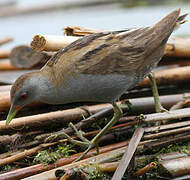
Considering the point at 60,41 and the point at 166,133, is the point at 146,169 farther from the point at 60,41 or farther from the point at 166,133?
the point at 60,41

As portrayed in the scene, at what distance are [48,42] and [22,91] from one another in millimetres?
481

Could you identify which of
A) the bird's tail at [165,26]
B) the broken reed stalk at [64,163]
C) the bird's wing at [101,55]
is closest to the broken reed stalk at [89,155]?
the broken reed stalk at [64,163]

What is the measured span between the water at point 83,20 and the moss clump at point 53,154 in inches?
150

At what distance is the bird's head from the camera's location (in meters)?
2.27

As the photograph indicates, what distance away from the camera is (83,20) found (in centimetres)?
746

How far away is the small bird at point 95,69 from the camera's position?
2.26 metres

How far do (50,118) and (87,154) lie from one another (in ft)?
1.35

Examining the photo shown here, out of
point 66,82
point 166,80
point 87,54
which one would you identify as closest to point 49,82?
point 66,82

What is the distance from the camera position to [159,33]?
2400 mm

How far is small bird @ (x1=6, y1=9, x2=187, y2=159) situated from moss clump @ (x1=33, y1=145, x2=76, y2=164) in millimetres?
192

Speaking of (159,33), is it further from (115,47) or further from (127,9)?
(127,9)

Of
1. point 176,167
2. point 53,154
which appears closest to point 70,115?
point 53,154

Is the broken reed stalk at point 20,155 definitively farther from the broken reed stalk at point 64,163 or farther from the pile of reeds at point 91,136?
the broken reed stalk at point 64,163

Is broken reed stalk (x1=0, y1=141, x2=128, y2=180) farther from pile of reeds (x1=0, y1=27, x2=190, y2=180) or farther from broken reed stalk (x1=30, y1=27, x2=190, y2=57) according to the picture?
broken reed stalk (x1=30, y1=27, x2=190, y2=57)
